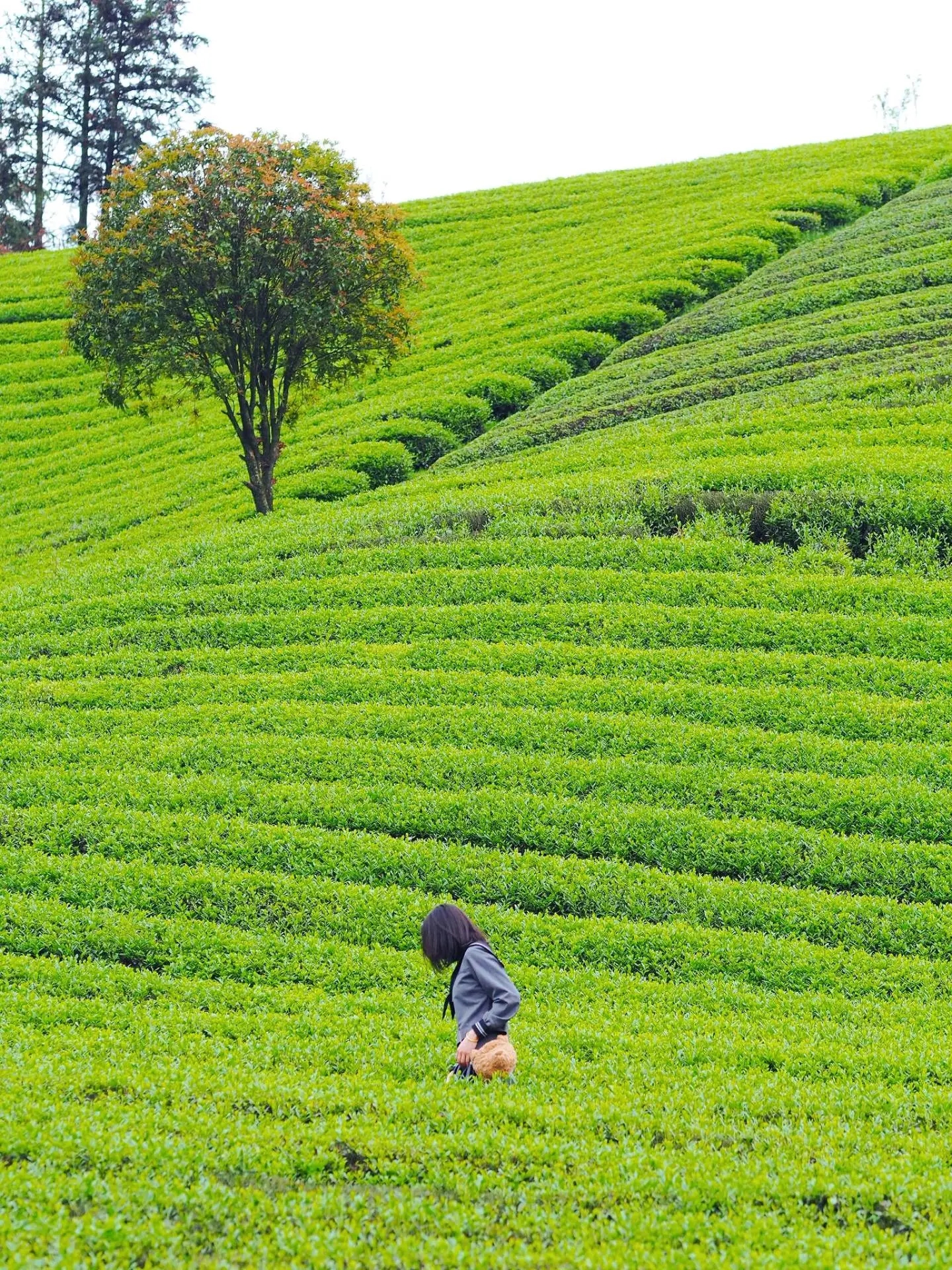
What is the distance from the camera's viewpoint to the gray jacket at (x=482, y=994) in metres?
8.41

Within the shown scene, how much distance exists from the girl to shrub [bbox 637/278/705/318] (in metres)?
38.1

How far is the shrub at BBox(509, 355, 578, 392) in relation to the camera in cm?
3966

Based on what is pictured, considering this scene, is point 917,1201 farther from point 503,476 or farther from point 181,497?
point 181,497

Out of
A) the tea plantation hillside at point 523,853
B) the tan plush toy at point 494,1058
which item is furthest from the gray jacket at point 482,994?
the tea plantation hillside at point 523,853

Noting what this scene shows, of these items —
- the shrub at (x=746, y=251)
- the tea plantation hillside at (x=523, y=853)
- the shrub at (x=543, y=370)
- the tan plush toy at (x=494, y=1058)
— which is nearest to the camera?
the tea plantation hillside at (x=523, y=853)

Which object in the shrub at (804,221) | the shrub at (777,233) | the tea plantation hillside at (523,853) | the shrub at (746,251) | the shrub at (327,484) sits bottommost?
the tea plantation hillside at (523,853)

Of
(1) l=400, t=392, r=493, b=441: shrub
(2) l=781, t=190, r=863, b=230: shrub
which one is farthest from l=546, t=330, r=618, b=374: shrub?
(2) l=781, t=190, r=863, b=230: shrub

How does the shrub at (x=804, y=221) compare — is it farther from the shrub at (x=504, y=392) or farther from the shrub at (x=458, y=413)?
the shrub at (x=458, y=413)

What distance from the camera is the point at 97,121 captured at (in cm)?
7456

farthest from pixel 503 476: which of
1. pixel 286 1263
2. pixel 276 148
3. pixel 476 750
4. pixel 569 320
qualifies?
pixel 286 1263

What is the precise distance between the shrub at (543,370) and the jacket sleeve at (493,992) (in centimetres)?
3270

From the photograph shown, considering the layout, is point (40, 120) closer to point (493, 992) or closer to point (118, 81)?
point (118, 81)

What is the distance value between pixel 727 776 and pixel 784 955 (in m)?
3.49

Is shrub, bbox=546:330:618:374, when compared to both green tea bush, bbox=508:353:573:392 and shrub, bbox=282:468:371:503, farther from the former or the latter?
shrub, bbox=282:468:371:503
